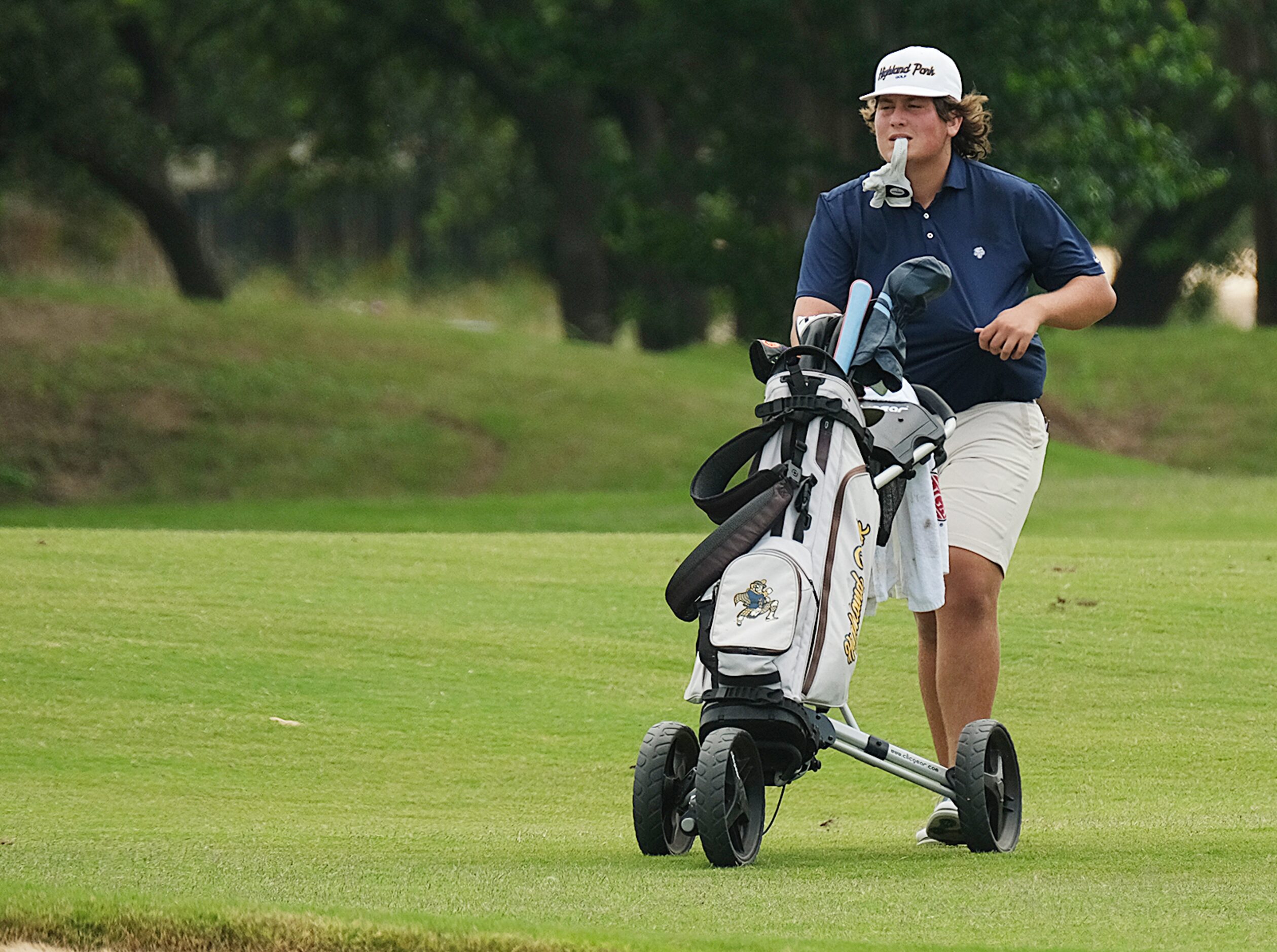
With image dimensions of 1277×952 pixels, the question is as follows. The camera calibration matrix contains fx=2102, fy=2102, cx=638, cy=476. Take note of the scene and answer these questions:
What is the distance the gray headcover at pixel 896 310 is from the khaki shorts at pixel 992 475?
433 mm

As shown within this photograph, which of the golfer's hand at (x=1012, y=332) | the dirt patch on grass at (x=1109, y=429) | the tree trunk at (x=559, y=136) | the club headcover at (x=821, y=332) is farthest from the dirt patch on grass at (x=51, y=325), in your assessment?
the golfer's hand at (x=1012, y=332)

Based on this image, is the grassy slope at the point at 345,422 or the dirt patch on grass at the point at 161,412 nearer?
the grassy slope at the point at 345,422

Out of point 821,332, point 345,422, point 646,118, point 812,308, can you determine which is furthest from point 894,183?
point 646,118

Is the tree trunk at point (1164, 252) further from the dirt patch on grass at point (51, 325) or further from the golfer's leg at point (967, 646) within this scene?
the golfer's leg at point (967, 646)

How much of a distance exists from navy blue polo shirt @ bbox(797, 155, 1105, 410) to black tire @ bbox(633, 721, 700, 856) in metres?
1.28

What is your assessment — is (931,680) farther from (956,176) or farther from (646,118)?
(646,118)

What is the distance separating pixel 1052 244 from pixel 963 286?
0.95ft

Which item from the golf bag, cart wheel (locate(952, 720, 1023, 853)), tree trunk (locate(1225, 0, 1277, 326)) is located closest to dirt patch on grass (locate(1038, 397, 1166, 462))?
tree trunk (locate(1225, 0, 1277, 326))

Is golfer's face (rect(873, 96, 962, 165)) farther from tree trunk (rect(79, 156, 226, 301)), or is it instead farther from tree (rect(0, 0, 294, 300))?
tree trunk (rect(79, 156, 226, 301))

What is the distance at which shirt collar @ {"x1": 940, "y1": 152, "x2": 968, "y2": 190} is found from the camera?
5.93m

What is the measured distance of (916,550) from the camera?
5668 millimetres

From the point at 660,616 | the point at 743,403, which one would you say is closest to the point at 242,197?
the point at 743,403

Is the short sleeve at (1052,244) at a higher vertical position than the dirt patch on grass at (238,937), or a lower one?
higher

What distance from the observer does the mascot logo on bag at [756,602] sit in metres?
5.18
